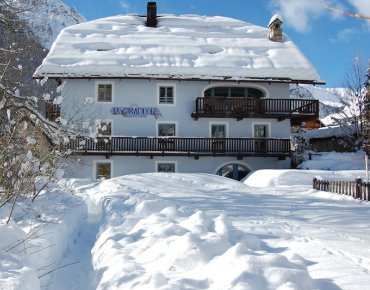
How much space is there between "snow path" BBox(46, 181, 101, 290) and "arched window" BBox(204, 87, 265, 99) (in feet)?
57.6

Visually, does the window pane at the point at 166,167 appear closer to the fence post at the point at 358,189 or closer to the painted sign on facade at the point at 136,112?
the painted sign on facade at the point at 136,112

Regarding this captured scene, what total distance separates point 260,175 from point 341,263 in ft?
51.5

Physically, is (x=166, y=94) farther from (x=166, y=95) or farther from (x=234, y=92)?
(x=234, y=92)

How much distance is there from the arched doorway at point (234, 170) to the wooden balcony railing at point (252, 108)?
314 cm

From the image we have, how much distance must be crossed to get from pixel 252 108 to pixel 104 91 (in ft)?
31.7

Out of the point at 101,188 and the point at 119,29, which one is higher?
the point at 119,29

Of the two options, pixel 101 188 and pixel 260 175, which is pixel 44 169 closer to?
pixel 101 188

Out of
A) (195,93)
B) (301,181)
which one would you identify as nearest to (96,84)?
(195,93)

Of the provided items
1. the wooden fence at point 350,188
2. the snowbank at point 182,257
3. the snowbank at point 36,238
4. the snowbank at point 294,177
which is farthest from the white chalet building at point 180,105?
the snowbank at point 182,257

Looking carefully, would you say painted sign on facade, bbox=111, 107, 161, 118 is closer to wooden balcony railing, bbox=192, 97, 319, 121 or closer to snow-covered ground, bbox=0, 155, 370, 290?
wooden balcony railing, bbox=192, 97, 319, 121

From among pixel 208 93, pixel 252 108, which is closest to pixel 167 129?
pixel 208 93

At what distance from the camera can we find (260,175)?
21.3 m

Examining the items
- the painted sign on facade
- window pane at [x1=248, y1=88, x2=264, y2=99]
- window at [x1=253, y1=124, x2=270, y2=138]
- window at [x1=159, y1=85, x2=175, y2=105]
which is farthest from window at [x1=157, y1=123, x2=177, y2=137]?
window pane at [x1=248, y1=88, x2=264, y2=99]

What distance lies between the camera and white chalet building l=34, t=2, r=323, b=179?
25016 mm
